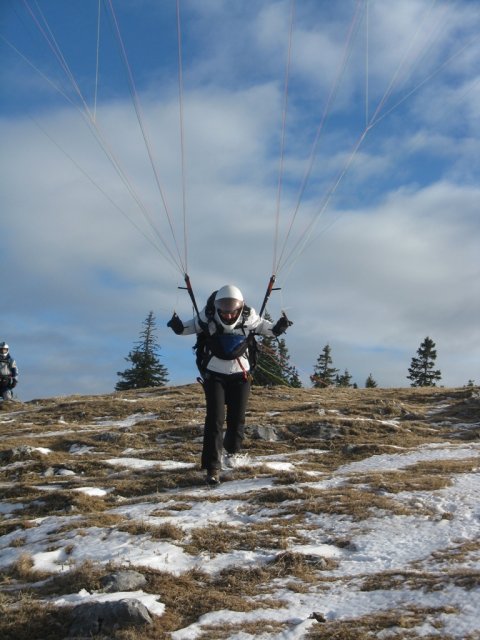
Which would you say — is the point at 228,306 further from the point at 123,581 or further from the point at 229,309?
the point at 123,581

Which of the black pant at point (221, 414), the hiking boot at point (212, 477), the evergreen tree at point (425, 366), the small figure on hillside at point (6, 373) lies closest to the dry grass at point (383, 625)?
the hiking boot at point (212, 477)

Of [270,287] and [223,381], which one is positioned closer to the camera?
[223,381]

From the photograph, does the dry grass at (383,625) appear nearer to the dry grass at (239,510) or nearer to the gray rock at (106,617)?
the dry grass at (239,510)

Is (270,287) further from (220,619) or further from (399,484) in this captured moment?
(220,619)

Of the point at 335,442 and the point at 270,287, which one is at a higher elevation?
the point at 270,287

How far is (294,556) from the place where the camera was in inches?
251

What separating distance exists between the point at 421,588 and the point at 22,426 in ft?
58.4

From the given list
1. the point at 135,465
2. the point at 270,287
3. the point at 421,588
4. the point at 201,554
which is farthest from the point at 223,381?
the point at 421,588

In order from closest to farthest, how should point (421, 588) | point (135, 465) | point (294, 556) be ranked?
point (421, 588), point (294, 556), point (135, 465)

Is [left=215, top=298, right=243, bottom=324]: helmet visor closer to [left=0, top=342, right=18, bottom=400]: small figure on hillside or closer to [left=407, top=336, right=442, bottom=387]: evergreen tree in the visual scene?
[left=0, top=342, right=18, bottom=400]: small figure on hillside

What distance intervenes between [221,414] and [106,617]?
5.69m

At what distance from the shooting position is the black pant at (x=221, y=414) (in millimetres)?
10312

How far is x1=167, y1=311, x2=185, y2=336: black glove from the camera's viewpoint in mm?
10539

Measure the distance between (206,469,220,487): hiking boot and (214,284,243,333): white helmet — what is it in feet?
8.25
